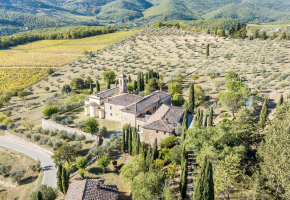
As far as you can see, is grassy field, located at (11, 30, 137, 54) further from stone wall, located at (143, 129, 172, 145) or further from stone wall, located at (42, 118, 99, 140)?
stone wall, located at (143, 129, 172, 145)

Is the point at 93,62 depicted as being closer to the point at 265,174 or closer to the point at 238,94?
the point at 238,94

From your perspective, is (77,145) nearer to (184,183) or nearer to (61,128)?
(61,128)

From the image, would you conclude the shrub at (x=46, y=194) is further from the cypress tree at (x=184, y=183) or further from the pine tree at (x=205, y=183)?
the pine tree at (x=205, y=183)

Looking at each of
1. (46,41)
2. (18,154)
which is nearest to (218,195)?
(18,154)

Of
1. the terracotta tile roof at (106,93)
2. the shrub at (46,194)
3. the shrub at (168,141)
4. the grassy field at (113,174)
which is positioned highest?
the terracotta tile roof at (106,93)

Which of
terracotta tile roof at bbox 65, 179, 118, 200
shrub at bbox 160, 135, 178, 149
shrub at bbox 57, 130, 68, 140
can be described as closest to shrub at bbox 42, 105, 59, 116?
shrub at bbox 57, 130, 68, 140

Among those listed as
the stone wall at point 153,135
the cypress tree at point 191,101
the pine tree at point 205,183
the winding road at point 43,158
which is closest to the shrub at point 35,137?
the winding road at point 43,158
